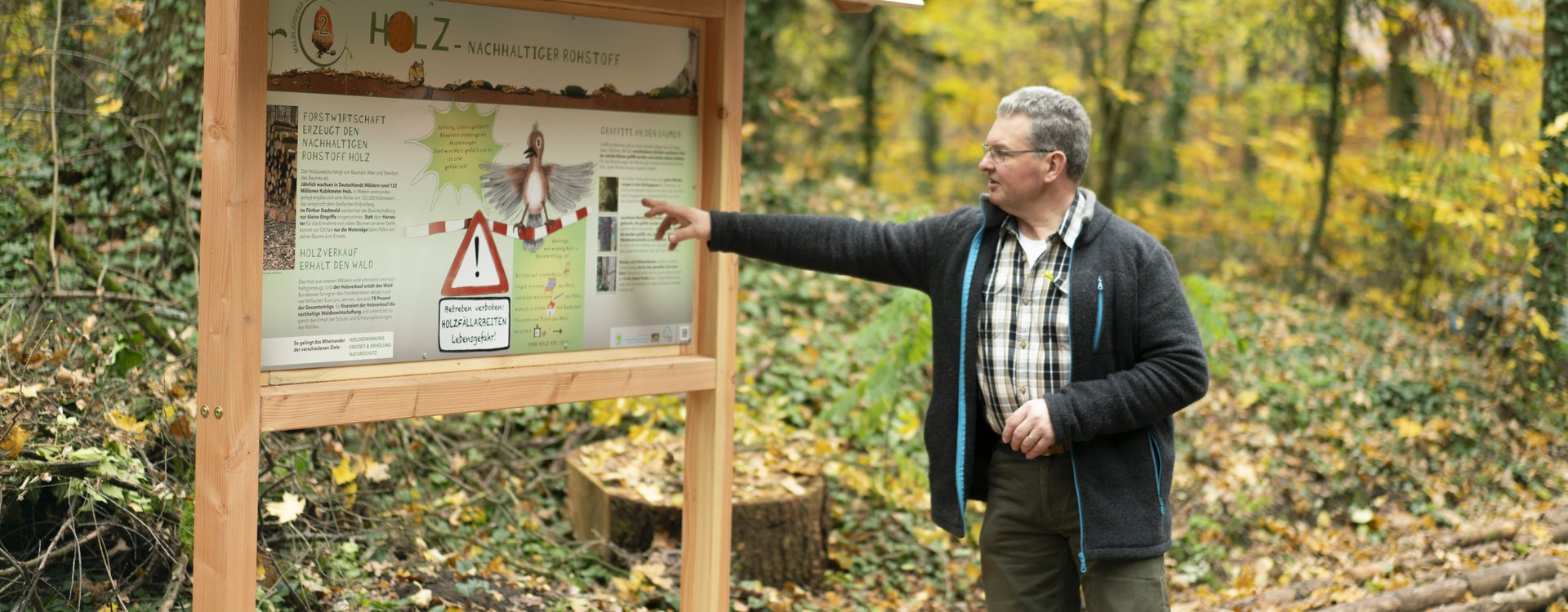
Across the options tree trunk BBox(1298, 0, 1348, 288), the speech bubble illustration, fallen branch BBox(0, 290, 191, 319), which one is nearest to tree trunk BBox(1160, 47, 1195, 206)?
tree trunk BBox(1298, 0, 1348, 288)

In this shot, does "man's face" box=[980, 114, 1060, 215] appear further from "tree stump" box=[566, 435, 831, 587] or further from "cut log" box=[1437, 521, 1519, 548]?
"cut log" box=[1437, 521, 1519, 548]

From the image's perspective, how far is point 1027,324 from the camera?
127 inches

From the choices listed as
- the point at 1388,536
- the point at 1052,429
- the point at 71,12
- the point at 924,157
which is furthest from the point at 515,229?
the point at 924,157

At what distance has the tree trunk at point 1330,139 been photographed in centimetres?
1100

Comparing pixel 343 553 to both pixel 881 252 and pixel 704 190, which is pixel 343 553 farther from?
pixel 881 252

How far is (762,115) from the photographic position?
31.7 feet

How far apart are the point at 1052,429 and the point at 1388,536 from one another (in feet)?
14.3

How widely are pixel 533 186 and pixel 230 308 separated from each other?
912 mm

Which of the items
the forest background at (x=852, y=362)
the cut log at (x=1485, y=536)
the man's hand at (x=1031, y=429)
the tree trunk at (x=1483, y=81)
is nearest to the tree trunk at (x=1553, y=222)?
the forest background at (x=852, y=362)

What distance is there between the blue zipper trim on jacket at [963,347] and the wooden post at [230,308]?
1835 mm

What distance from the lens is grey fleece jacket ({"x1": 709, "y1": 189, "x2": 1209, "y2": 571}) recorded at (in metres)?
3.09

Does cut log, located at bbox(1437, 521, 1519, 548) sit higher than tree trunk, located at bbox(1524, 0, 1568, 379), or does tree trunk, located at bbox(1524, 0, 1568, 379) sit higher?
tree trunk, located at bbox(1524, 0, 1568, 379)

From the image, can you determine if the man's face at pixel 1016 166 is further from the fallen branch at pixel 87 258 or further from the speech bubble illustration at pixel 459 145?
the fallen branch at pixel 87 258

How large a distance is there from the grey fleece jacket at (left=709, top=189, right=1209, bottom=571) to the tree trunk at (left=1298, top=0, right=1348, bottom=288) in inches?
345
